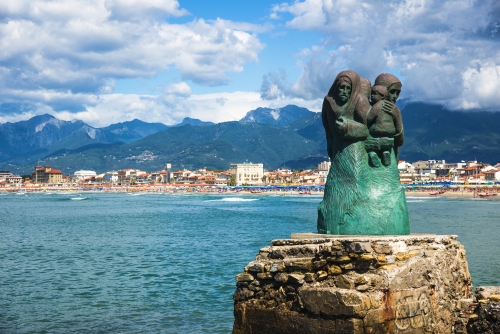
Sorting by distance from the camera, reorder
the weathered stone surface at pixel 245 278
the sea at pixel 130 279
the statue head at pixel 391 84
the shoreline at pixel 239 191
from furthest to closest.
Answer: the shoreline at pixel 239 191
the sea at pixel 130 279
the statue head at pixel 391 84
the weathered stone surface at pixel 245 278

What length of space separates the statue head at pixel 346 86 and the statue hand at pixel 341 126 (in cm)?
31

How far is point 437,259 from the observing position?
847 centimetres

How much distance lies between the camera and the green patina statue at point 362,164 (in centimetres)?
934

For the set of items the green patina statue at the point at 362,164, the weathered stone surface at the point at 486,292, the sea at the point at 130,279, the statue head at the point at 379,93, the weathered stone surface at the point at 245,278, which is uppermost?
the statue head at the point at 379,93

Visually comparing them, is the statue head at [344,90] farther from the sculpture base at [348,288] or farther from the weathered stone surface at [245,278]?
the weathered stone surface at [245,278]

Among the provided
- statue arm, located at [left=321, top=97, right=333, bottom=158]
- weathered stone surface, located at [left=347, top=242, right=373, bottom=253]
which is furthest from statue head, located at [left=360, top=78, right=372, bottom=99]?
weathered stone surface, located at [left=347, top=242, right=373, bottom=253]

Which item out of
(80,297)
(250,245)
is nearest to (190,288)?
(80,297)

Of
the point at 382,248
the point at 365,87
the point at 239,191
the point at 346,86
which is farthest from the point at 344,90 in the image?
the point at 239,191

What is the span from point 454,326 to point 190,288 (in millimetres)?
8258

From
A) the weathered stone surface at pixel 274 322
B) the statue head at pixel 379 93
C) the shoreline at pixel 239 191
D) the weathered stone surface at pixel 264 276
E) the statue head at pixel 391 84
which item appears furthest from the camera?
the shoreline at pixel 239 191

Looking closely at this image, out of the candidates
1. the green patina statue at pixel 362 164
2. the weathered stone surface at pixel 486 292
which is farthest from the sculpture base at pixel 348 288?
the green patina statue at pixel 362 164

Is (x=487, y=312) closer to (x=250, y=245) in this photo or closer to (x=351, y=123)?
(x=351, y=123)

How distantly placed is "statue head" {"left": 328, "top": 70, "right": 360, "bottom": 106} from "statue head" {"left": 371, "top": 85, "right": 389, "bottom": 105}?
32 cm

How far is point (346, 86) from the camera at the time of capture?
9680mm
